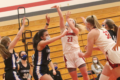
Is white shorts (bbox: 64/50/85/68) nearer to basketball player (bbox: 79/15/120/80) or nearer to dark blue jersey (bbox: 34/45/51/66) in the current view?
dark blue jersey (bbox: 34/45/51/66)

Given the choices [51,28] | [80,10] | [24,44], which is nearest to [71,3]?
[80,10]

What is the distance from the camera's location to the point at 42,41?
3.15 m

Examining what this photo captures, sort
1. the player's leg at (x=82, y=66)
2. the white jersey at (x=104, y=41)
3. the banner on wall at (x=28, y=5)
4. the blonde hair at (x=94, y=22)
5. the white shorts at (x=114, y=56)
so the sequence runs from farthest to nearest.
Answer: the banner on wall at (x=28, y=5) → the player's leg at (x=82, y=66) → the blonde hair at (x=94, y=22) → the white jersey at (x=104, y=41) → the white shorts at (x=114, y=56)

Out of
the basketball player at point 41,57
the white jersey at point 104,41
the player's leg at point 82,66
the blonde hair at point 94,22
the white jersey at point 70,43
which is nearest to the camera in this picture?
the white jersey at point 104,41

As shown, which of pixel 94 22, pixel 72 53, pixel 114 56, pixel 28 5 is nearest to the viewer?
pixel 114 56

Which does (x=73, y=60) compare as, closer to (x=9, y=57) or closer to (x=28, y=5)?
(x=9, y=57)

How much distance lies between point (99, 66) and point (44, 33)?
3.99 metres

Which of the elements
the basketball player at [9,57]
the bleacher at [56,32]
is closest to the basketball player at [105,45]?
the basketball player at [9,57]

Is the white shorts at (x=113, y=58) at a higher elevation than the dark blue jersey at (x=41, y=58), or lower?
lower

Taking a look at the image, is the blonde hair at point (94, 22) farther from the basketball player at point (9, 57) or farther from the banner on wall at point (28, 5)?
the banner on wall at point (28, 5)

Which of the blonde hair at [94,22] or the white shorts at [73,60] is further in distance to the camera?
the white shorts at [73,60]

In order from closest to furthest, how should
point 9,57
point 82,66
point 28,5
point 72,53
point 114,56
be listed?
point 114,56, point 9,57, point 82,66, point 72,53, point 28,5

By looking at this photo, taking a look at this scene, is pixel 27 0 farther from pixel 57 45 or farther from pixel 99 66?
pixel 99 66

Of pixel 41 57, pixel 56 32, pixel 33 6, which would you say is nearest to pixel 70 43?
pixel 41 57
